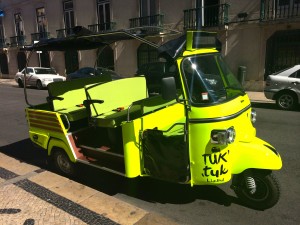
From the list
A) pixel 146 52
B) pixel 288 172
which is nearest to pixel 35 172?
pixel 288 172

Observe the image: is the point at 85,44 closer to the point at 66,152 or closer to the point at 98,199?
the point at 66,152

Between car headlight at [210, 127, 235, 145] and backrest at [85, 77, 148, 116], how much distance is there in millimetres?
→ 2424

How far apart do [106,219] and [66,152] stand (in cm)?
197

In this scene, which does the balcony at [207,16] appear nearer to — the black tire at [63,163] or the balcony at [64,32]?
the balcony at [64,32]

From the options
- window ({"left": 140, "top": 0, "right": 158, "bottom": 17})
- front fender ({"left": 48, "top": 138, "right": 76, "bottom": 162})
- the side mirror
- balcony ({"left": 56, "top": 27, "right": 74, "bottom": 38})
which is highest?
window ({"left": 140, "top": 0, "right": 158, "bottom": 17})

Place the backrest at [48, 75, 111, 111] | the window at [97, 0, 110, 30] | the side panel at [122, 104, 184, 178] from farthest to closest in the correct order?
the window at [97, 0, 110, 30] < the backrest at [48, 75, 111, 111] < the side panel at [122, 104, 184, 178]

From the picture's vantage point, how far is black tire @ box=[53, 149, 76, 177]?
5562 millimetres

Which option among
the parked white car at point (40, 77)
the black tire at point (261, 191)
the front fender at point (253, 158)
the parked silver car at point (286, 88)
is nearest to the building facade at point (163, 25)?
the parked white car at point (40, 77)

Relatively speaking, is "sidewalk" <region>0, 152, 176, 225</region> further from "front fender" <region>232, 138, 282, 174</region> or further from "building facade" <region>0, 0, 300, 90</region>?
"building facade" <region>0, 0, 300, 90</region>

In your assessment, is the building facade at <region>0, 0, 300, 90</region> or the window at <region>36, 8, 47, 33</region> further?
the window at <region>36, 8, 47, 33</region>

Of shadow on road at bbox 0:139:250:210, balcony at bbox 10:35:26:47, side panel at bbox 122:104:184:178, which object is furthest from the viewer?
balcony at bbox 10:35:26:47

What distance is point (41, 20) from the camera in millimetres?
28859

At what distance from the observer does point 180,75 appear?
415cm

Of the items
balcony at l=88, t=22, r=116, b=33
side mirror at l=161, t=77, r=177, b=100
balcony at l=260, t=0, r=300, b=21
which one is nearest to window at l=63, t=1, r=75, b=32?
balcony at l=88, t=22, r=116, b=33
